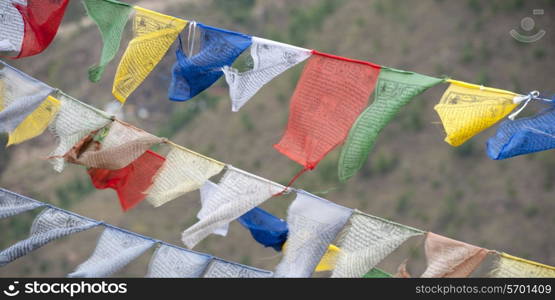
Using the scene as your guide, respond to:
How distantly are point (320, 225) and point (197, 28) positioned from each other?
148cm

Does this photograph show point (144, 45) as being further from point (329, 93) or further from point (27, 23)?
point (329, 93)

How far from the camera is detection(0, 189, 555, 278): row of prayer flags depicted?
19.5 feet

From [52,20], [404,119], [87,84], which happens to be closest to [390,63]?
[404,119]

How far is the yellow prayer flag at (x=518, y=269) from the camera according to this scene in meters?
5.82

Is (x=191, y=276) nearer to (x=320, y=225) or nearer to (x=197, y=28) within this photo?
(x=320, y=225)

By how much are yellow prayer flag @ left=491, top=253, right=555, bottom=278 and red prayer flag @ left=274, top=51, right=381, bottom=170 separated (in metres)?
1.17

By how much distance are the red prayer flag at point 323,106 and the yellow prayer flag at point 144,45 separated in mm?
931

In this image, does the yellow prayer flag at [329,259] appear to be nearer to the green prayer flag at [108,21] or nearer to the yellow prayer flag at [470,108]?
the yellow prayer flag at [470,108]

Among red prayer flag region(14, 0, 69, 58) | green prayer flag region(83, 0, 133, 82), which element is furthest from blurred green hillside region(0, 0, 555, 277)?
green prayer flag region(83, 0, 133, 82)

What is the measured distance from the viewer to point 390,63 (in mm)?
18328

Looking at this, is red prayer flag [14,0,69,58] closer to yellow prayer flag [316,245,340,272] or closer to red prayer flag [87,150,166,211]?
red prayer flag [87,150,166,211]

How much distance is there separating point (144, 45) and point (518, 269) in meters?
2.73

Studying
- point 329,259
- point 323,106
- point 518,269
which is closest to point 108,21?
point 323,106

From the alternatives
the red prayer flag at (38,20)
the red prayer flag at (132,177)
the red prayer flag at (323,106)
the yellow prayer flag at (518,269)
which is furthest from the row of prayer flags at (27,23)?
the yellow prayer flag at (518,269)
